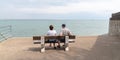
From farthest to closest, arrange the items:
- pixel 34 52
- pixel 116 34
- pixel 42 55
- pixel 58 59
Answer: pixel 116 34, pixel 34 52, pixel 42 55, pixel 58 59

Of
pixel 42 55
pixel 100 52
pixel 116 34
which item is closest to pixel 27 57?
pixel 42 55

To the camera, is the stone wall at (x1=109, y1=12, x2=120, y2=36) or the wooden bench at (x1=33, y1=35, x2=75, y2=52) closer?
the wooden bench at (x1=33, y1=35, x2=75, y2=52)

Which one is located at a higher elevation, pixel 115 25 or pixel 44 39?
pixel 115 25

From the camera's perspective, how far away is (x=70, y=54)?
436 inches

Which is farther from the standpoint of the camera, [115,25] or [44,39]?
[115,25]

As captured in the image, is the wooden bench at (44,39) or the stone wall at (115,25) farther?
the stone wall at (115,25)

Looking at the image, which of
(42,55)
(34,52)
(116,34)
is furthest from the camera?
(116,34)

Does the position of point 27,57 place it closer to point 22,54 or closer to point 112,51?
point 22,54

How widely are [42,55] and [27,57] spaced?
2.32 feet

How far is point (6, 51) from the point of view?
39.4 ft

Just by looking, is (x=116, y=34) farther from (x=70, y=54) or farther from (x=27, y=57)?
(x=27, y=57)

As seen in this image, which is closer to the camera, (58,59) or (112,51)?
(58,59)

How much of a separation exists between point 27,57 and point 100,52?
2.95m

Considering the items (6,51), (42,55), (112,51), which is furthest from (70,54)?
(6,51)
